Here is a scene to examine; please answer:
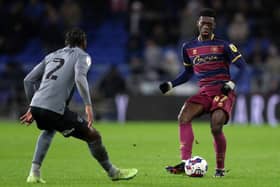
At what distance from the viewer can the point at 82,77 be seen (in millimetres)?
10578

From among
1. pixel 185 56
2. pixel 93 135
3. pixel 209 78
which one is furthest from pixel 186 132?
pixel 93 135

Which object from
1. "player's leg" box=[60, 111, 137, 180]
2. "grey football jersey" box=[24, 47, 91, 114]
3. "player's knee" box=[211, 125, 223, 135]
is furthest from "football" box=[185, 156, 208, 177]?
"grey football jersey" box=[24, 47, 91, 114]

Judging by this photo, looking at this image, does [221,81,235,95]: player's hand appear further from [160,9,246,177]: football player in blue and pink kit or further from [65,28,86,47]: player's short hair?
[65,28,86,47]: player's short hair

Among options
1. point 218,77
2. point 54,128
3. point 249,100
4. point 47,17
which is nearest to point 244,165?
point 218,77

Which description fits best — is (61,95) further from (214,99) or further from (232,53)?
(232,53)

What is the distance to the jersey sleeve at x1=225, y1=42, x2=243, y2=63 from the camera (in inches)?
475

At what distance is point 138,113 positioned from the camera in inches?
1139

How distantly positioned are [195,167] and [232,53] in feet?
5.42

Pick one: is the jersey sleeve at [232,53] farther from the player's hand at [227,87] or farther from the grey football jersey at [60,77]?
the grey football jersey at [60,77]

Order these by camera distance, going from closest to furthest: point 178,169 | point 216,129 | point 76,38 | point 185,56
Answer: point 76,38
point 216,129
point 178,169
point 185,56

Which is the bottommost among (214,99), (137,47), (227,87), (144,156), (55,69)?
(144,156)

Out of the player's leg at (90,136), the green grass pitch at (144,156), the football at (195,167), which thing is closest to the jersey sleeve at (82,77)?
the player's leg at (90,136)

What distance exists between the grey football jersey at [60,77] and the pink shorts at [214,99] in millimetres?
2201

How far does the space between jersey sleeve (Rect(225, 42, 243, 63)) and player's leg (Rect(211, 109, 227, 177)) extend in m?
0.73
